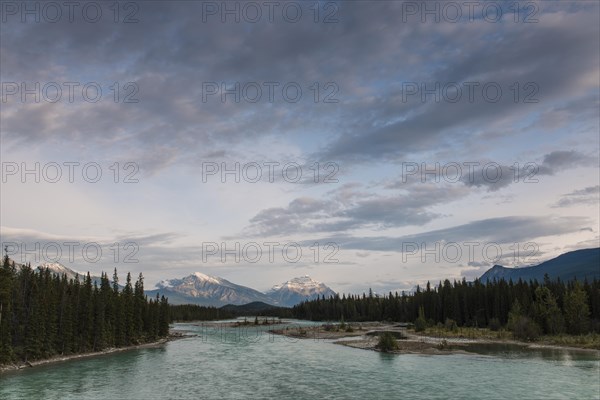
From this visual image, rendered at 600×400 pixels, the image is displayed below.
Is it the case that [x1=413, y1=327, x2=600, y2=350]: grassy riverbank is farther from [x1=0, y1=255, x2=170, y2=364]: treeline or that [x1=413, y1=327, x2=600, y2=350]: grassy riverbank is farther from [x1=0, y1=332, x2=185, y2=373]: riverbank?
[x1=0, y1=255, x2=170, y2=364]: treeline

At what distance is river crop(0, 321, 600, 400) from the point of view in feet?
179

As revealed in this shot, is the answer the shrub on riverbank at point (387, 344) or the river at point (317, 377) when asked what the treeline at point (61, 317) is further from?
the shrub on riverbank at point (387, 344)

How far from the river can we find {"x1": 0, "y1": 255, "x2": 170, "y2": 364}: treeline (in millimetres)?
6829

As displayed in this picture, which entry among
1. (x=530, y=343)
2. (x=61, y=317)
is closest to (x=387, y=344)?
(x=530, y=343)

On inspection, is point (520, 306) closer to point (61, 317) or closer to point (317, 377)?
point (317, 377)

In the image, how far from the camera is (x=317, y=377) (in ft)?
218

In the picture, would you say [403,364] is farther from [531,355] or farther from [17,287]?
[17,287]

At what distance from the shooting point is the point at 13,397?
53375 millimetres

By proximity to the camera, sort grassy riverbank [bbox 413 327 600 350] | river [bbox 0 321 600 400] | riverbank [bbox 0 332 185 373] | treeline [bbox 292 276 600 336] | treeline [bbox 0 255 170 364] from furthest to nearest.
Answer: treeline [bbox 292 276 600 336]
grassy riverbank [bbox 413 327 600 350]
treeline [bbox 0 255 170 364]
riverbank [bbox 0 332 185 373]
river [bbox 0 321 600 400]

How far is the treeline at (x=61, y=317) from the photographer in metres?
82.6

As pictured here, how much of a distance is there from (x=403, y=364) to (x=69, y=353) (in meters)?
65.5

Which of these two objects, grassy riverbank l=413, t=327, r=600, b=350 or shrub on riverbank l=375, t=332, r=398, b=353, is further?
grassy riverbank l=413, t=327, r=600, b=350

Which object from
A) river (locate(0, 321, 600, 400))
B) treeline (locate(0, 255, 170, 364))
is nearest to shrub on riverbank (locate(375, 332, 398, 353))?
river (locate(0, 321, 600, 400))

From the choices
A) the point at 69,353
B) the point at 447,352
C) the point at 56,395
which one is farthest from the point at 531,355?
the point at 69,353
